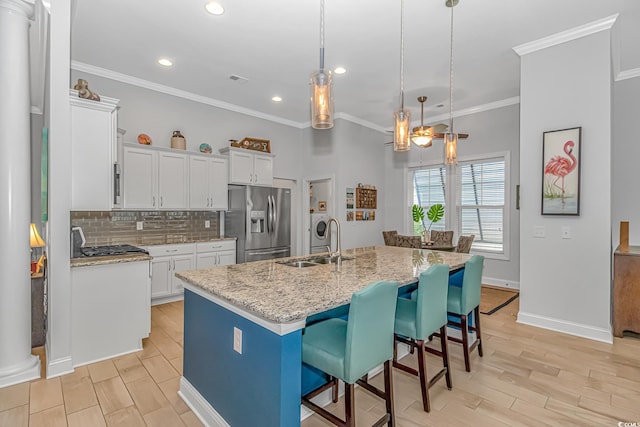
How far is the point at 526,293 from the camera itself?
3664mm

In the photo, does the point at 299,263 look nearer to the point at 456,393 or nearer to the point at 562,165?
the point at 456,393

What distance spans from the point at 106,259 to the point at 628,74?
251 inches

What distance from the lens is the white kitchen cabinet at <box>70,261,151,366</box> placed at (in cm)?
272

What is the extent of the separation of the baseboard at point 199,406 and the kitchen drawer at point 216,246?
2.56 metres

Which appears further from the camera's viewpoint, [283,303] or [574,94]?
[574,94]

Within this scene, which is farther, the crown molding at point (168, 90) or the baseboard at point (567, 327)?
the crown molding at point (168, 90)

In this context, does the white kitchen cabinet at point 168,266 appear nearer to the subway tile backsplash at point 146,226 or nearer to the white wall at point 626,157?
the subway tile backsplash at point 146,226

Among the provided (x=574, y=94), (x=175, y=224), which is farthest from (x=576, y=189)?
(x=175, y=224)

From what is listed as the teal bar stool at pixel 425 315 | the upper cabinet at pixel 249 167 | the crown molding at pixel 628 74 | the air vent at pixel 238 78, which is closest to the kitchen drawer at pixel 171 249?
the upper cabinet at pixel 249 167

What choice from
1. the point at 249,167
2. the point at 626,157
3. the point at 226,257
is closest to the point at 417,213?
the point at 626,157

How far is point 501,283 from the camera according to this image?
17.9ft

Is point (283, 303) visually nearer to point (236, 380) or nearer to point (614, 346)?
point (236, 380)

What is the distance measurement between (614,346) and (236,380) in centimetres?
354

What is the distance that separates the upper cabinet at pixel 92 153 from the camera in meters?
2.86
